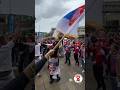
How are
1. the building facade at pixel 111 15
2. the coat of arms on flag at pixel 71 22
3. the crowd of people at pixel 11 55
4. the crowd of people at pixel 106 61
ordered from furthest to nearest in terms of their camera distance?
1. the building facade at pixel 111 15
2. the crowd of people at pixel 106 61
3. the coat of arms on flag at pixel 71 22
4. the crowd of people at pixel 11 55

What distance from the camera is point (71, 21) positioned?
4.00 m

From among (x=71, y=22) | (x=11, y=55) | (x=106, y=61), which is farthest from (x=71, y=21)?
(x=106, y=61)

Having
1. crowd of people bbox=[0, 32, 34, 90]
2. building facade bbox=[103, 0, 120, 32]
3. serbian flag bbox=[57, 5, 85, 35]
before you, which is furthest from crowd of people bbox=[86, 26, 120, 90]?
serbian flag bbox=[57, 5, 85, 35]

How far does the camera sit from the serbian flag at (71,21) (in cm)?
377

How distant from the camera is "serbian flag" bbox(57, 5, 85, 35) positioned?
3770mm

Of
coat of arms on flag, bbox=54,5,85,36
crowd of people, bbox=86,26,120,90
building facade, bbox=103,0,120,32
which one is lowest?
crowd of people, bbox=86,26,120,90

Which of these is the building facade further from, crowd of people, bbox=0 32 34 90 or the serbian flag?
the serbian flag

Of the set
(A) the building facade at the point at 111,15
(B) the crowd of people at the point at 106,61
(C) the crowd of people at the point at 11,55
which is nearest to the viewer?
(C) the crowd of people at the point at 11,55

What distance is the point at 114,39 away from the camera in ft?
24.9

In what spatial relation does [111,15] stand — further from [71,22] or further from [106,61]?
[71,22]

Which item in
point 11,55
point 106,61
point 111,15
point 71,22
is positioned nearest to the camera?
point 71,22

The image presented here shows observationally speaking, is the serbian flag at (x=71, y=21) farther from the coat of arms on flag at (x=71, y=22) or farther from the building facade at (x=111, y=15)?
the building facade at (x=111, y=15)

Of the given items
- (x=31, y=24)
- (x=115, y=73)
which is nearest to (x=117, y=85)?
(x=115, y=73)

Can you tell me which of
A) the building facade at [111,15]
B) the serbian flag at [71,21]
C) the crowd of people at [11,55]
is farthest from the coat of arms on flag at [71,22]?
the building facade at [111,15]
